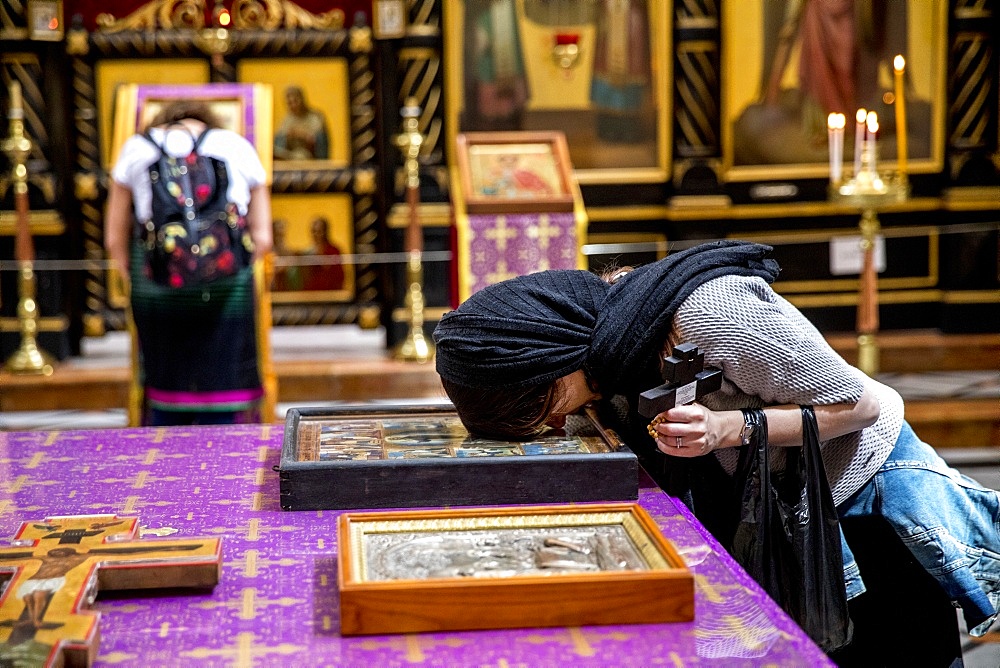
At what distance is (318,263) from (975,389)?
4.46 m

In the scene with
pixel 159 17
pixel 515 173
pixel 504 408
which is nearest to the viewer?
pixel 504 408

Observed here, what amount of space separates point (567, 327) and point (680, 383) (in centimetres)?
28

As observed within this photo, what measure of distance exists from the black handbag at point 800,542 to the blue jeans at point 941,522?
13 centimetres

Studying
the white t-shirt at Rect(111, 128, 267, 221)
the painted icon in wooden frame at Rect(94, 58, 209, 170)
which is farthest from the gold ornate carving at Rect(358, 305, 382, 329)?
the white t-shirt at Rect(111, 128, 267, 221)

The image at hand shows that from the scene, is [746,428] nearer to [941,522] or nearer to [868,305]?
[941,522]

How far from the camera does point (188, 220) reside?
16.0 feet

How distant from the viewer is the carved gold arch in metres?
8.24

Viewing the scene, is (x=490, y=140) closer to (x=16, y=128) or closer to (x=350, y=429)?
(x=16, y=128)

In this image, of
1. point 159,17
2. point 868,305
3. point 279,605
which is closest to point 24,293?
point 159,17

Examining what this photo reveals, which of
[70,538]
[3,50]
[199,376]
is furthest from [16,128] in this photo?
[70,538]

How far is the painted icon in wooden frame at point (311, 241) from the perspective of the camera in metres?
8.59

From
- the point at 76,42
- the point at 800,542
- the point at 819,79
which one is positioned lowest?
the point at 800,542

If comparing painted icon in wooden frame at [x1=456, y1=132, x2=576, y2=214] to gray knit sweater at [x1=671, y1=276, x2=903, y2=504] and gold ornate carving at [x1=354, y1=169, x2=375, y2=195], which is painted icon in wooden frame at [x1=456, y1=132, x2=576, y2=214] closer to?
gold ornate carving at [x1=354, y1=169, x2=375, y2=195]

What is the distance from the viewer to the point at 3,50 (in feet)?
26.2
